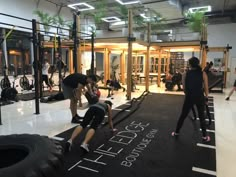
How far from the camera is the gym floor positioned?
10.1 ft

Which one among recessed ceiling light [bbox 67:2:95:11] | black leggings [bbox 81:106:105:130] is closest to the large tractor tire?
black leggings [bbox 81:106:105:130]

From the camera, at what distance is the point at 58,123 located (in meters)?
4.62

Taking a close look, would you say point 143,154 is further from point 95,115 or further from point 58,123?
point 58,123

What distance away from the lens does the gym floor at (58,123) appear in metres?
3.07

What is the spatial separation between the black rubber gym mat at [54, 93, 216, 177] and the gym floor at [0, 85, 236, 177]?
157mm

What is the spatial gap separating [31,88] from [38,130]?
5.66 m

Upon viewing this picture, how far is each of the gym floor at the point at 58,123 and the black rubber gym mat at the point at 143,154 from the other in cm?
16

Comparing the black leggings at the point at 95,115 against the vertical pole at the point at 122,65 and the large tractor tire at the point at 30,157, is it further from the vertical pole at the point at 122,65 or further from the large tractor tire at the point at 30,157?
the vertical pole at the point at 122,65

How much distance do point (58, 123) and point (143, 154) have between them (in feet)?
7.63

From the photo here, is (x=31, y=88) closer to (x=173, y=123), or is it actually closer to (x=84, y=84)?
(x=84, y=84)

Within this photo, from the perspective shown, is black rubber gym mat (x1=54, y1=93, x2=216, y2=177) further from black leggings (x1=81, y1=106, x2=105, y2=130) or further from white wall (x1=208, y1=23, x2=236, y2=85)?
white wall (x1=208, y1=23, x2=236, y2=85)

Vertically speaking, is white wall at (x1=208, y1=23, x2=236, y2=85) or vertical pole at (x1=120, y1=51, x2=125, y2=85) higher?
white wall at (x1=208, y1=23, x2=236, y2=85)

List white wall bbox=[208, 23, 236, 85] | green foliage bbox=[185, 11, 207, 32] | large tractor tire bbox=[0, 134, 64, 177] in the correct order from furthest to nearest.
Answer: white wall bbox=[208, 23, 236, 85] → green foliage bbox=[185, 11, 207, 32] → large tractor tire bbox=[0, 134, 64, 177]

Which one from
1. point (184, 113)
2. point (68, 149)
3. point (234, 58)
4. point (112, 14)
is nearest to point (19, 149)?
point (68, 149)
